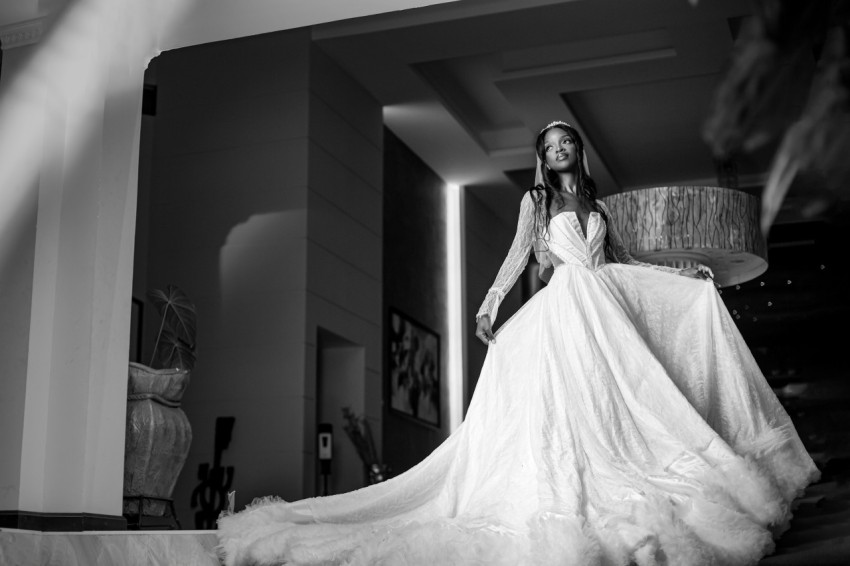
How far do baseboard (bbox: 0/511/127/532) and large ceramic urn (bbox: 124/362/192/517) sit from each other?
40 cm

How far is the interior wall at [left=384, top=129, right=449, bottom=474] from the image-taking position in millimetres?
8094

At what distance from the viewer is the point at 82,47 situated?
434 centimetres

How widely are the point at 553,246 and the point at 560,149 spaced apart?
391 mm

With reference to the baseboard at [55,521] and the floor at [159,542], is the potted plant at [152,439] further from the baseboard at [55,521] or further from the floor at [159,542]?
the floor at [159,542]

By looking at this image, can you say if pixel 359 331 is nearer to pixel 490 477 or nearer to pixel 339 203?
pixel 339 203

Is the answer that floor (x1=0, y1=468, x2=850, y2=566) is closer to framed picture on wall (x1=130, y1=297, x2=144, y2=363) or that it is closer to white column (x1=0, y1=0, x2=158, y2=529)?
white column (x1=0, y1=0, x2=158, y2=529)

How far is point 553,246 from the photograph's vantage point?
13.1 ft

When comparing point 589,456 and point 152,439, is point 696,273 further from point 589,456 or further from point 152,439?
point 152,439

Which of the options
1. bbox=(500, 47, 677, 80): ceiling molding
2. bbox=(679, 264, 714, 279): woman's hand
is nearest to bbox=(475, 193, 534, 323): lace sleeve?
bbox=(679, 264, 714, 279): woman's hand

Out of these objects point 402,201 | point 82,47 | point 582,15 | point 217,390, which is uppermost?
point 582,15

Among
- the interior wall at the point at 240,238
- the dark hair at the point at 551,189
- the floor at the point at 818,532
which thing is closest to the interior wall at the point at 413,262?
the interior wall at the point at 240,238

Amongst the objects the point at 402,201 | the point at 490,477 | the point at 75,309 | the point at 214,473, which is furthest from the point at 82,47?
the point at 402,201

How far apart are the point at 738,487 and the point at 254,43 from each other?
5.13 meters

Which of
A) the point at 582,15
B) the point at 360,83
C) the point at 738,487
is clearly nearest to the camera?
the point at 738,487
